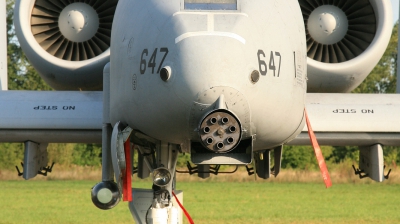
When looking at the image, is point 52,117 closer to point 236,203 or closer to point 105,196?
point 105,196

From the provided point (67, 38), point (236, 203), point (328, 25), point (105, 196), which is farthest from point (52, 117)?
point (236, 203)

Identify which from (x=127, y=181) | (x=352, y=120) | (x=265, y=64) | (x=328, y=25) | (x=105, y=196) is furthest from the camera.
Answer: (x=328, y=25)

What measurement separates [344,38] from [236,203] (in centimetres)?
997

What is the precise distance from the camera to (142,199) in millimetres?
8172

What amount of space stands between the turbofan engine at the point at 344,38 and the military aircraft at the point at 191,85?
14 mm

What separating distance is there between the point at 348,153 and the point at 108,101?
113 feet

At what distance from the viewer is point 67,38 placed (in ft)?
33.6

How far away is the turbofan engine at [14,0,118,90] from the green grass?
5.57 m

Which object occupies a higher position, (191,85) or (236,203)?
(191,85)

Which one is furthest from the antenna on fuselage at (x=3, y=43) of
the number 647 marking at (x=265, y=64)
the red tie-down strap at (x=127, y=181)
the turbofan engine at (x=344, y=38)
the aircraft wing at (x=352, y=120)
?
the number 647 marking at (x=265, y=64)

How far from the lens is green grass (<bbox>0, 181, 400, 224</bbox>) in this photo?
16.1 meters

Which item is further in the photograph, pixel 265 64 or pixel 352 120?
pixel 352 120

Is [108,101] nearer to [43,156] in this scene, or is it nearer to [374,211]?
[43,156]

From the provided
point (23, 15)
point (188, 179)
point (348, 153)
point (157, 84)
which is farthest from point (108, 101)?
point (348, 153)
